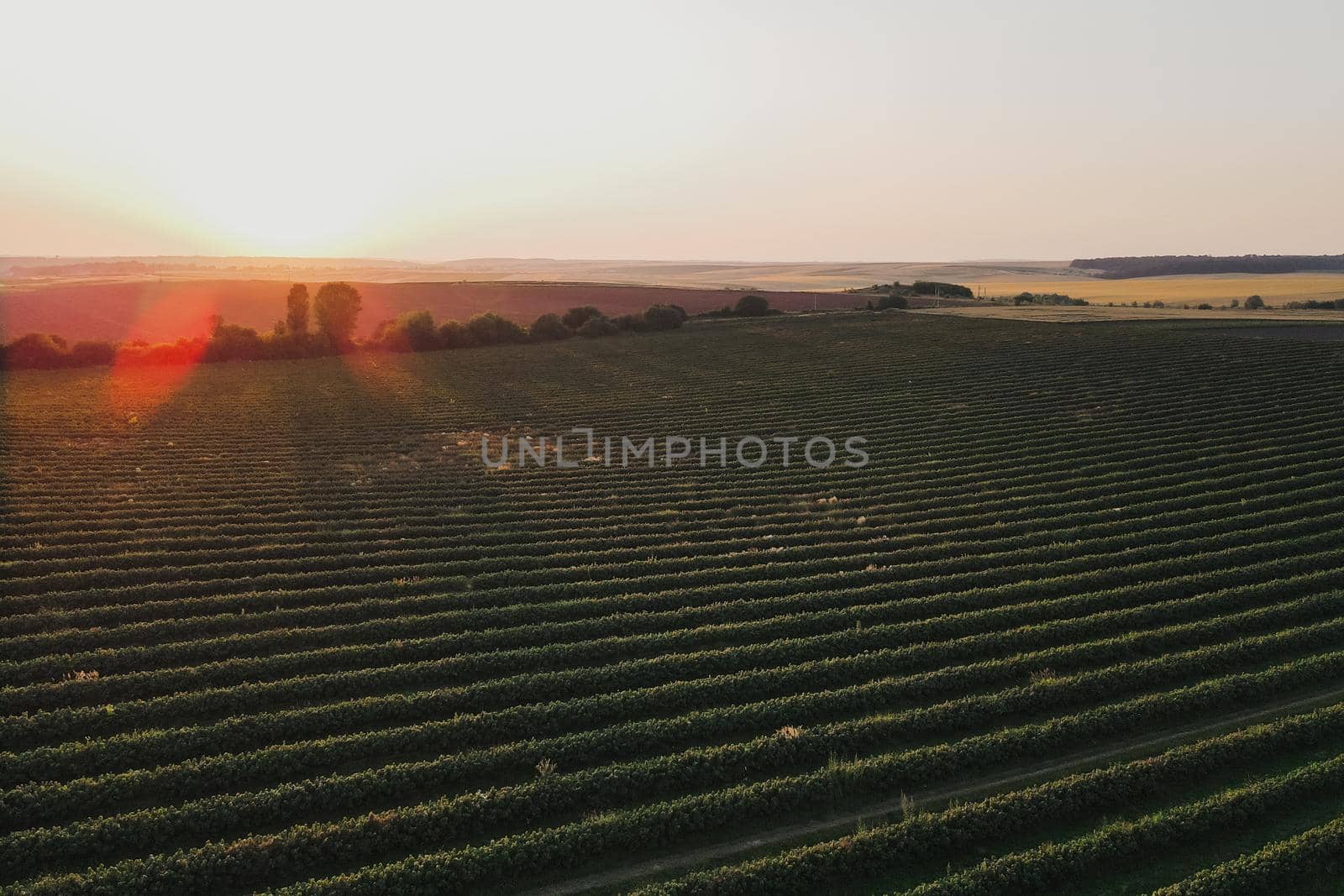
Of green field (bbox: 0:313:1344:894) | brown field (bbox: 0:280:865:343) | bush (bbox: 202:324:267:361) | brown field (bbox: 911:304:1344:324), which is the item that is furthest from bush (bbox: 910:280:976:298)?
bush (bbox: 202:324:267:361)

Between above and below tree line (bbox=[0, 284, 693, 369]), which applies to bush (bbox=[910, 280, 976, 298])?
above

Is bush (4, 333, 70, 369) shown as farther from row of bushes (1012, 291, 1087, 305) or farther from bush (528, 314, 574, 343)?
row of bushes (1012, 291, 1087, 305)

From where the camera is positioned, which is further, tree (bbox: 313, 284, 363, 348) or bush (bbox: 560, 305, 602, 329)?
bush (bbox: 560, 305, 602, 329)

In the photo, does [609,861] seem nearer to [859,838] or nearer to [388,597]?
[859,838]

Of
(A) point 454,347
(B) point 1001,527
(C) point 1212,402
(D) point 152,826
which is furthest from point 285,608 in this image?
(A) point 454,347

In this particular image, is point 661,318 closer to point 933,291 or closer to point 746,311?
A: point 746,311
